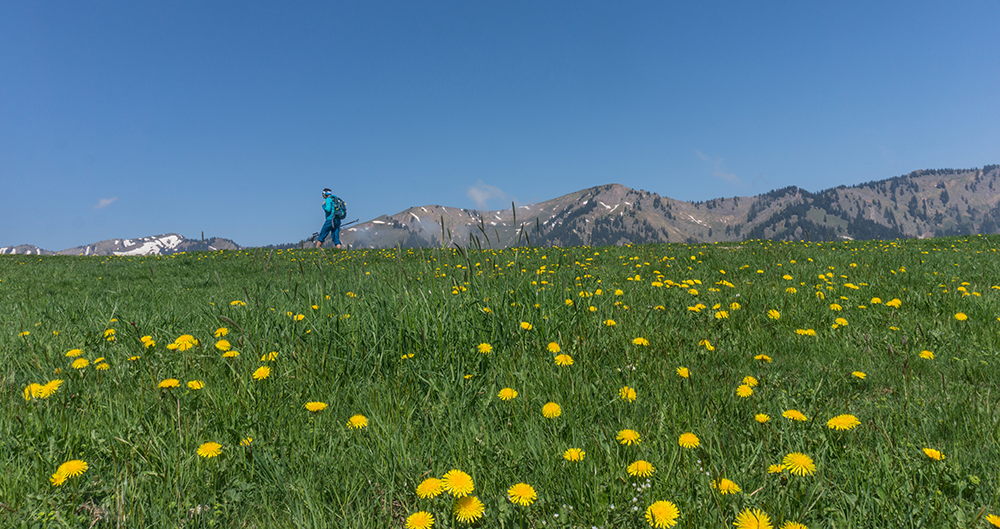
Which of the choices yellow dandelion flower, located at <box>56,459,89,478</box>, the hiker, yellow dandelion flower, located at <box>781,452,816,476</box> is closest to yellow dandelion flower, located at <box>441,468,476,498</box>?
yellow dandelion flower, located at <box>781,452,816,476</box>

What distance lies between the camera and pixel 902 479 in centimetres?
201

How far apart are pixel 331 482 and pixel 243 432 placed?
0.79 m

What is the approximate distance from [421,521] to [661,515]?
861 millimetres

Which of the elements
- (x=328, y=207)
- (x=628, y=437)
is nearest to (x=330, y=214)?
(x=328, y=207)

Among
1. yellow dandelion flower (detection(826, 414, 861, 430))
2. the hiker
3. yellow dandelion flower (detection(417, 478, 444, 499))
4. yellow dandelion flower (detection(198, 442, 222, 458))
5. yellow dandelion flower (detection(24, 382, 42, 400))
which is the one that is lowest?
yellow dandelion flower (detection(826, 414, 861, 430))

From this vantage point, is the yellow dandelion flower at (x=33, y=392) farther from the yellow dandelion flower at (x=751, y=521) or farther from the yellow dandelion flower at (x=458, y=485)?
the yellow dandelion flower at (x=751, y=521)

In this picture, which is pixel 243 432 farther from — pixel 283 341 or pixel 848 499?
pixel 848 499

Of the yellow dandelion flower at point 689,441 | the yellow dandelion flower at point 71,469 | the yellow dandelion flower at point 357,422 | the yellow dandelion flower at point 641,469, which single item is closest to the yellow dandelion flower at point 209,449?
the yellow dandelion flower at point 71,469

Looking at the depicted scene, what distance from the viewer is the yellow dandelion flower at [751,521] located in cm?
156

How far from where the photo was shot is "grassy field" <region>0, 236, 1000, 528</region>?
1858mm

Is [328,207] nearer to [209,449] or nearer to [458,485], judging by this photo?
[209,449]

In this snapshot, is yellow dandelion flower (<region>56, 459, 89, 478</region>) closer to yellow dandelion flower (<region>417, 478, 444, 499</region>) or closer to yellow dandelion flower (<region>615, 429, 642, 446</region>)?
yellow dandelion flower (<region>417, 478, 444, 499</region>)

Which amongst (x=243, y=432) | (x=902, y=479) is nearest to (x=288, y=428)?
(x=243, y=432)

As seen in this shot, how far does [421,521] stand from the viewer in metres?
1.66
